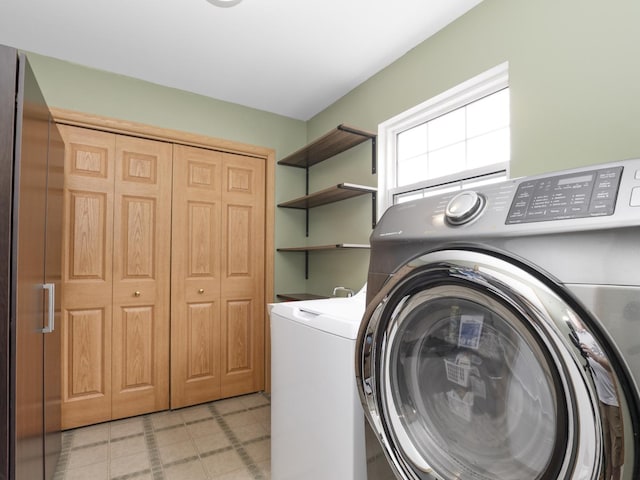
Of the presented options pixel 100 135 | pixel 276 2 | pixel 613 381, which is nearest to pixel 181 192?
pixel 100 135

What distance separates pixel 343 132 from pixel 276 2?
87cm

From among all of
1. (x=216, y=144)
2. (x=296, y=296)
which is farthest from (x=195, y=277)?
(x=216, y=144)

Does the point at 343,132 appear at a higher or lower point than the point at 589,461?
higher

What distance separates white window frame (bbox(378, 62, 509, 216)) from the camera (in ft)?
5.94

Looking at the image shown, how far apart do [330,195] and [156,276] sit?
4.74 ft

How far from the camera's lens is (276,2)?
1835 millimetres

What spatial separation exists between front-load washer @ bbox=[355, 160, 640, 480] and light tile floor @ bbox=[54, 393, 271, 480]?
1.35m

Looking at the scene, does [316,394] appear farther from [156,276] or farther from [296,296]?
[156,276]

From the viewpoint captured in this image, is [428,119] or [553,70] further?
[428,119]

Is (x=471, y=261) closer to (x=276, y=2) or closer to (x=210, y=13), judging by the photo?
(x=276, y=2)

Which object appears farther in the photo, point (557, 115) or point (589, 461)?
point (557, 115)

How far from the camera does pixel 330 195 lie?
8.79 ft

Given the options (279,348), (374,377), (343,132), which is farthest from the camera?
(343,132)

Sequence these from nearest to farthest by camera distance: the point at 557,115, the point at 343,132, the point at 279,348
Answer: the point at 557,115, the point at 279,348, the point at 343,132
